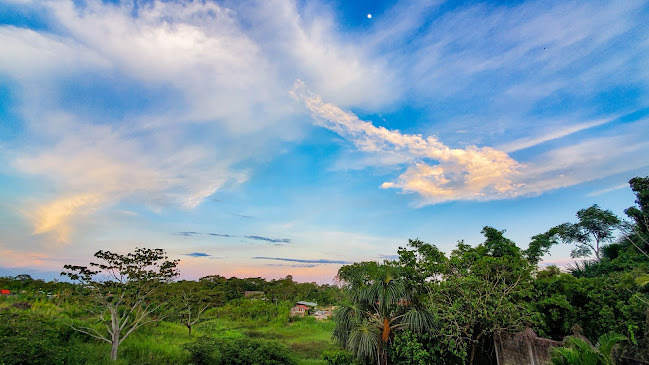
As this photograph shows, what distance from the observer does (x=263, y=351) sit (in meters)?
12.4

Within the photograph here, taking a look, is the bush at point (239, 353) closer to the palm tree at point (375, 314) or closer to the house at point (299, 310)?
the palm tree at point (375, 314)

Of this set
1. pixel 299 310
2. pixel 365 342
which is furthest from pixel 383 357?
pixel 299 310

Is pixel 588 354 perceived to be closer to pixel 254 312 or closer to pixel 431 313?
pixel 431 313

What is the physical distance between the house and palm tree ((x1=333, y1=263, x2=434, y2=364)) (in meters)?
26.7

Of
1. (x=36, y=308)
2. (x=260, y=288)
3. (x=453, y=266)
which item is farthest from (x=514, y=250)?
(x=260, y=288)

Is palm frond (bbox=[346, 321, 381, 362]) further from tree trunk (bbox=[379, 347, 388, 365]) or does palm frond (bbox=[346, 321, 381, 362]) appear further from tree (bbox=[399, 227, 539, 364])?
tree (bbox=[399, 227, 539, 364])

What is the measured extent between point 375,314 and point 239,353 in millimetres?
5745

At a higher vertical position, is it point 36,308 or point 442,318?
point 36,308

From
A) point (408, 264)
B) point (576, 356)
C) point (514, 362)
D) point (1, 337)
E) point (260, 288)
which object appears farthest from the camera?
point (260, 288)

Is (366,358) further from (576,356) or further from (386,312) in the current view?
(576,356)

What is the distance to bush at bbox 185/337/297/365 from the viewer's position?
12039mm

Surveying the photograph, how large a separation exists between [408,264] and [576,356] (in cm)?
561

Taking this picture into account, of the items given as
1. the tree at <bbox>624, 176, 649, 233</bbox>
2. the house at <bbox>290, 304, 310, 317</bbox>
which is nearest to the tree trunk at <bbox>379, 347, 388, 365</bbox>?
the tree at <bbox>624, 176, 649, 233</bbox>

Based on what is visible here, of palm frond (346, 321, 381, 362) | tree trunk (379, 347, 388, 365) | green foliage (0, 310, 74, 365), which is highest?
green foliage (0, 310, 74, 365)
